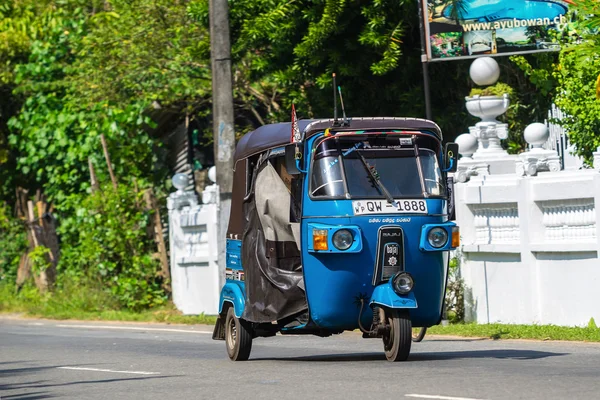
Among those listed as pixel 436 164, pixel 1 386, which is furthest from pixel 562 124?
pixel 1 386

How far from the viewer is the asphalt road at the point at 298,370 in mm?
9758

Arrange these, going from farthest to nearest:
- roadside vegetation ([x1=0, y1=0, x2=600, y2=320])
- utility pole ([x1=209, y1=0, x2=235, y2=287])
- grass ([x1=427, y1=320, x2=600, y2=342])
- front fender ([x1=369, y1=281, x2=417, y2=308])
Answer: roadside vegetation ([x1=0, y1=0, x2=600, y2=320]), utility pole ([x1=209, y1=0, x2=235, y2=287]), grass ([x1=427, y1=320, x2=600, y2=342]), front fender ([x1=369, y1=281, x2=417, y2=308])

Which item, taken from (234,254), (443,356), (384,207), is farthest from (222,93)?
(384,207)

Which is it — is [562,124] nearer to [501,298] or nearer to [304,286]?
[501,298]

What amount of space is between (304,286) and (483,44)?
359 inches

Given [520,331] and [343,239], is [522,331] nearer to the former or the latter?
[520,331]

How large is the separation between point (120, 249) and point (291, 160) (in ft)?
44.4

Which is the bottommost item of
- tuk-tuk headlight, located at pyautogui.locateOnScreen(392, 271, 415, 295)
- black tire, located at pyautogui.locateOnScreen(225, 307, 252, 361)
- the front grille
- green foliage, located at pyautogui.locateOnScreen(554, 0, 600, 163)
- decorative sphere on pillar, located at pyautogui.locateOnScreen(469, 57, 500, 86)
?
black tire, located at pyautogui.locateOnScreen(225, 307, 252, 361)

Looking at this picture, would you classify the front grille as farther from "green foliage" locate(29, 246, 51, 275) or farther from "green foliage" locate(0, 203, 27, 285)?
"green foliage" locate(0, 203, 27, 285)

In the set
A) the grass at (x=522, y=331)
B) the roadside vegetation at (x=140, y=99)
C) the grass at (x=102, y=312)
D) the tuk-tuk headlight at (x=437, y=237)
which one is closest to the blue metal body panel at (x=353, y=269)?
the tuk-tuk headlight at (x=437, y=237)

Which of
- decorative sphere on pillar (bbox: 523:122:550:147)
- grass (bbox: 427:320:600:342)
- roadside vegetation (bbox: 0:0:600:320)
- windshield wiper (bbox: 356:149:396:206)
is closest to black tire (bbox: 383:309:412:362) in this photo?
windshield wiper (bbox: 356:149:396:206)

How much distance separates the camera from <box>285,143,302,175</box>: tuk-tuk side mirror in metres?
12.3

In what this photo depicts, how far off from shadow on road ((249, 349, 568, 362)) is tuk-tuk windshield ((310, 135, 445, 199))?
1.73 meters

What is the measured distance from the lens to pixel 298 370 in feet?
38.8
